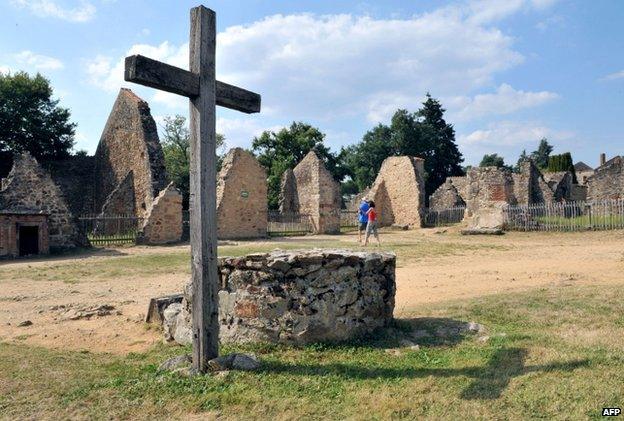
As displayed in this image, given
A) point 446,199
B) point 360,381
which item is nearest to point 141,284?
point 360,381

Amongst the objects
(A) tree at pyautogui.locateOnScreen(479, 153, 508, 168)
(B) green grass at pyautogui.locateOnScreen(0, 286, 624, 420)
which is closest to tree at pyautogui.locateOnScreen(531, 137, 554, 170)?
(A) tree at pyautogui.locateOnScreen(479, 153, 508, 168)

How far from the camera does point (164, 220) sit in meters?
20.3

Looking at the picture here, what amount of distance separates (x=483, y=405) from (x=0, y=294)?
8930 mm

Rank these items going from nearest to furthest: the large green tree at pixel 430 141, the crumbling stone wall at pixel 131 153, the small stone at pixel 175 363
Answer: the small stone at pixel 175 363 < the crumbling stone wall at pixel 131 153 < the large green tree at pixel 430 141

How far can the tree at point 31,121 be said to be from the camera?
96.3 feet

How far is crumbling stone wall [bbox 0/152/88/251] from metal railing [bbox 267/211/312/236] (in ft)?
35.2

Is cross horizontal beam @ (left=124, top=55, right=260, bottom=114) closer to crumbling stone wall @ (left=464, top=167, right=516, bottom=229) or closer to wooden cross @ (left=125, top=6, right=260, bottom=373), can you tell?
wooden cross @ (left=125, top=6, right=260, bottom=373)

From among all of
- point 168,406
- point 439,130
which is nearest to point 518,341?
point 168,406

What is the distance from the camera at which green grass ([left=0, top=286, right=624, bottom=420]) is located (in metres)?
3.57

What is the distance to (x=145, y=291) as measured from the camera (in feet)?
29.5

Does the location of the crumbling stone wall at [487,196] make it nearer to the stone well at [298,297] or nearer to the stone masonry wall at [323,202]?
the stone masonry wall at [323,202]

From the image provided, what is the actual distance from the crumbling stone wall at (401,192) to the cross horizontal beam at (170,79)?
25.1m

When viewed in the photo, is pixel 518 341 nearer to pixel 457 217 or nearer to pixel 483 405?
pixel 483 405

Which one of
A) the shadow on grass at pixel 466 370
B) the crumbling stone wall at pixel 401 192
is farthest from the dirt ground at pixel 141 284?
the crumbling stone wall at pixel 401 192
